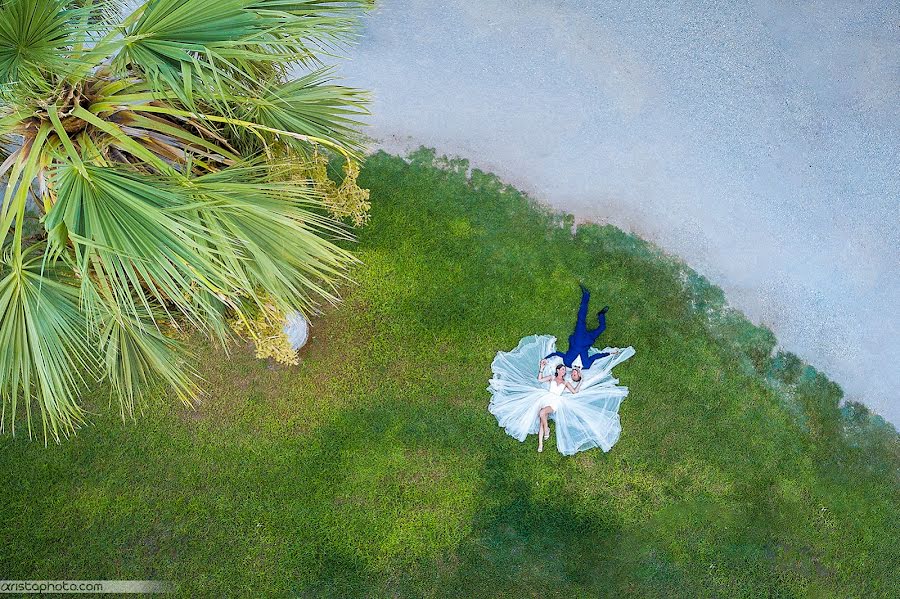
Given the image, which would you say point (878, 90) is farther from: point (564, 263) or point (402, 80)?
point (402, 80)

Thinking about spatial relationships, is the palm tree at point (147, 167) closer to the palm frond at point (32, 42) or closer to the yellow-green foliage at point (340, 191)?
the palm frond at point (32, 42)

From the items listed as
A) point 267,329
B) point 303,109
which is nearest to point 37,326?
point 267,329

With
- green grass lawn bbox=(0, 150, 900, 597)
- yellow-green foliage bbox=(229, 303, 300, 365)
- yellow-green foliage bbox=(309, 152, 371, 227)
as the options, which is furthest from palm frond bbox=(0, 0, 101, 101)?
green grass lawn bbox=(0, 150, 900, 597)

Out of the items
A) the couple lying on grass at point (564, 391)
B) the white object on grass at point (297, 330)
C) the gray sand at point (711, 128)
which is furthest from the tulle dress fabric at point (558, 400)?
the white object on grass at point (297, 330)

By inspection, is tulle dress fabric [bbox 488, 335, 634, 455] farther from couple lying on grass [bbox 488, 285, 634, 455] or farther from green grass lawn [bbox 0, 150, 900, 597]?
green grass lawn [bbox 0, 150, 900, 597]

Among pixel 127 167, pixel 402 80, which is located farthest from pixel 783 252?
pixel 127 167
